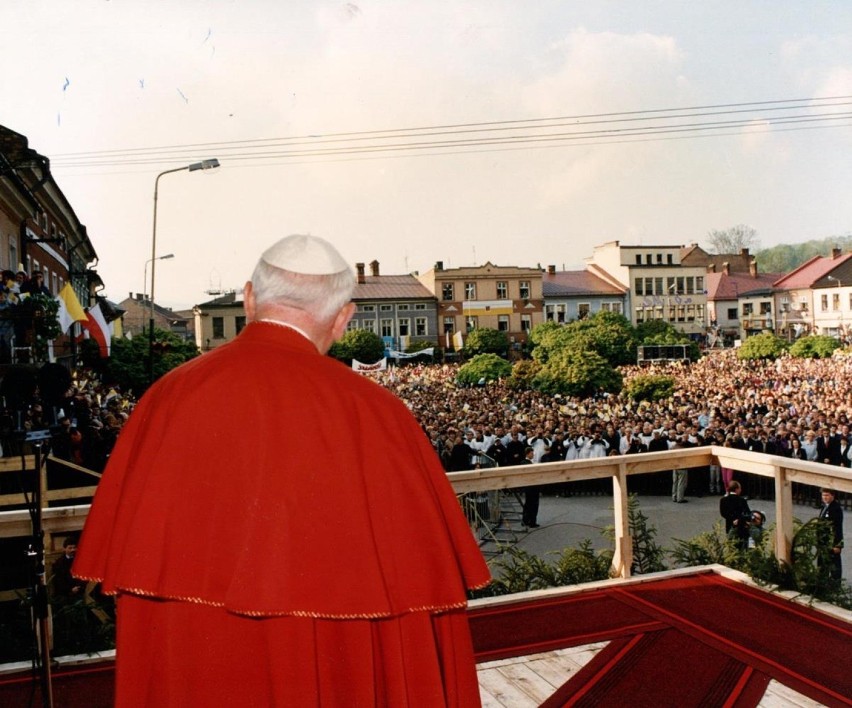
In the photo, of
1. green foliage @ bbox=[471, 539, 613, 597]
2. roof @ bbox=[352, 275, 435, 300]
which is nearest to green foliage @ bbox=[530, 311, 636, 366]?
roof @ bbox=[352, 275, 435, 300]

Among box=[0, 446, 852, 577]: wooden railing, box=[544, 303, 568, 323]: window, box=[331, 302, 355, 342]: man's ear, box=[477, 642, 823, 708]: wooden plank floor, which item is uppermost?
box=[544, 303, 568, 323]: window

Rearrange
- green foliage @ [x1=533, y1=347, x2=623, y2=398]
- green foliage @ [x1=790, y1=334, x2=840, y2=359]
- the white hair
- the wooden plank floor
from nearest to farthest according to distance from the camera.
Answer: the white hair, the wooden plank floor, green foliage @ [x1=533, y1=347, x2=623, y2=398], green foliage @ [x1=790, y1=334, x2=840, y2=359]

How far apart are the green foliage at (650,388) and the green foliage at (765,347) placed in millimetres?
19411

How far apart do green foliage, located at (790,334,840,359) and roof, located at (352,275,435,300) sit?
1217 inches

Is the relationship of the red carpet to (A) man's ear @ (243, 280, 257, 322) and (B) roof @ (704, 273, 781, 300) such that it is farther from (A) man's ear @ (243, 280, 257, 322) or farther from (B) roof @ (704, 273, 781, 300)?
(B) roof @ (704, 273, 781, 300)

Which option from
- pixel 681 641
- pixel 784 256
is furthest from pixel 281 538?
pixel 784 256

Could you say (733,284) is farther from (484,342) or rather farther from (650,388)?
(650,388)

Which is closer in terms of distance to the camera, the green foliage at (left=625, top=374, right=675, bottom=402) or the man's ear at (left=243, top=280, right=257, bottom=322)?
the man's ear at (left=243, top=280, right=257, bottom=322)

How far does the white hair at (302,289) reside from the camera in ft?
6.88

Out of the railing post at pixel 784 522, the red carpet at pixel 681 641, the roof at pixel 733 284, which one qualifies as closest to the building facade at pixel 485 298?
the roof at pixel 733 284

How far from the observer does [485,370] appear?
38.0 meters

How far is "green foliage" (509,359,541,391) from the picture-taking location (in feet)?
114

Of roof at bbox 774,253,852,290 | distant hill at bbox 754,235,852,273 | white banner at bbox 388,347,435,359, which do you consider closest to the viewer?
white banner at bbox 388,347,435,359

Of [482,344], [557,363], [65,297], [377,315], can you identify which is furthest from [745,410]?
[377,315]
